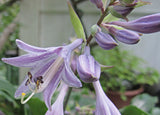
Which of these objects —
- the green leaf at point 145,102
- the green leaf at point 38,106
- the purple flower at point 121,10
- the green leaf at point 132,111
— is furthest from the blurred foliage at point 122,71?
the purple flower at point 121,10

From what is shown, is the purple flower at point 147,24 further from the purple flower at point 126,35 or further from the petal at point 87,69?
the petal at point 87,69

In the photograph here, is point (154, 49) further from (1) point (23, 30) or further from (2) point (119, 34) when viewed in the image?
(2) point (119, 34)

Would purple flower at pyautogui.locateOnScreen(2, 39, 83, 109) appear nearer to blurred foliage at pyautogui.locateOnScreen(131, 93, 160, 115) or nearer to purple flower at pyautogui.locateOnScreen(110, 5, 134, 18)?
purple flower at pyautogui.locateOnScreen(110, 5, 134, 18)

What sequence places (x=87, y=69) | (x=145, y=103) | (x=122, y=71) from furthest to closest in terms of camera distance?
(x=122, y=71) → (x=145, y=103) → (x=87, y=69)

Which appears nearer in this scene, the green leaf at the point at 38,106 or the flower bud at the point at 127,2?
the flower bud at the point at 127,2

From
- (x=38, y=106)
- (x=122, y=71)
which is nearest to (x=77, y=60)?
(x=38, y=106)

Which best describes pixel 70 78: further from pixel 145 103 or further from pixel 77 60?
pixel 145 103
